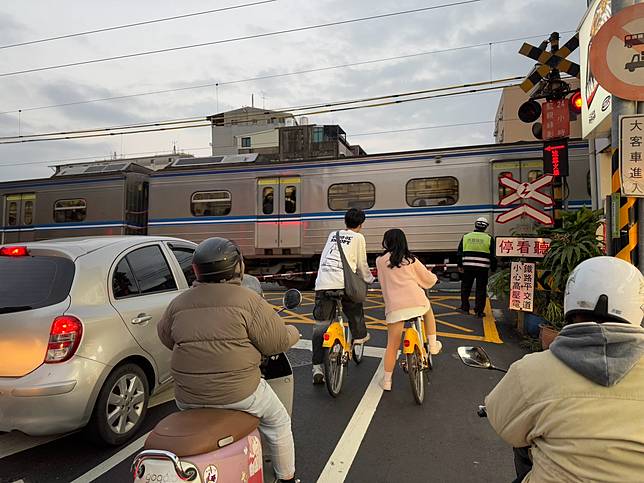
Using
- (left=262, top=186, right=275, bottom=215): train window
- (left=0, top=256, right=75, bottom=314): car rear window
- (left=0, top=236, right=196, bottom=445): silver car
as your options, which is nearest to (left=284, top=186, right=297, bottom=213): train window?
(left=262, top=186, right=275, bottom=215): train window

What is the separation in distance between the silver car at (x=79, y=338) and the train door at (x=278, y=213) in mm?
7608

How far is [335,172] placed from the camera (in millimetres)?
11219

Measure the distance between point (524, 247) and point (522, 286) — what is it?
564 mm

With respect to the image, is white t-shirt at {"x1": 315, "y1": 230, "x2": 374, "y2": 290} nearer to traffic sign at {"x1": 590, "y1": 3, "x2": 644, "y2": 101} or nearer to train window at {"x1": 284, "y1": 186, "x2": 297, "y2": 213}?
traffic sign at {"x1": 590, "y1": 3, "x2": 644, "y2": 101}

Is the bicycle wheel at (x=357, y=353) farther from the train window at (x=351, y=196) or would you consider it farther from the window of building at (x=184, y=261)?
the train window at (x=351, y=196)

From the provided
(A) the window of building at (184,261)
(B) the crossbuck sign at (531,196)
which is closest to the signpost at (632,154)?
(A) the window of building at (184,261)

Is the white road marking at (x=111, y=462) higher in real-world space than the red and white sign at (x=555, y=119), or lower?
lower

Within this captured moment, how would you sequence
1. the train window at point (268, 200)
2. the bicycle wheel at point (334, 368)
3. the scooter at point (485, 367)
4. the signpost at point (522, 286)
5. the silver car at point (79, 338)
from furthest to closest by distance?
the train window at point (268, 200), the signpost at point (522, 286), the bicycle wheel at point (334, 368), the silver car at point (79, 338), the scooter at point (485, 367)

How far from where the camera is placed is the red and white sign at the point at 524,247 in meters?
6.02

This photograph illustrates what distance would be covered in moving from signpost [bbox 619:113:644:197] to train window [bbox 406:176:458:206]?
7.10 metres

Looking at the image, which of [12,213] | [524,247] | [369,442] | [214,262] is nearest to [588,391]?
[214,262]

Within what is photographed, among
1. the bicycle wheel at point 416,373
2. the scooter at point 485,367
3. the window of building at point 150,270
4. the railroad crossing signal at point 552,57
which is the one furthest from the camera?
the railroad crossing signal at point 552,57

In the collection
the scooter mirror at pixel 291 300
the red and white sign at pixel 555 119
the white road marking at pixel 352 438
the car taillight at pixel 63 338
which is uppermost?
the red and white sign at pixel 555 119

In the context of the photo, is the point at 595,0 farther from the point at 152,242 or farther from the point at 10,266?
the point at 10,266
